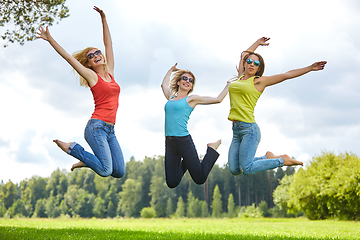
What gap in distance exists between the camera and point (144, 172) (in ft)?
228

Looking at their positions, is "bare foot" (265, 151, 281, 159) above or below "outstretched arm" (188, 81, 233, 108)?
below

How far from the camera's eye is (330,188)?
28.5 metres

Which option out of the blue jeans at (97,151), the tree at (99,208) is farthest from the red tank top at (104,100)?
the tree at (99,208)

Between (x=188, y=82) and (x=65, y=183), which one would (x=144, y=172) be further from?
(x=188, y=82)

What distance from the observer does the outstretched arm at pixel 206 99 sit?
24.4ft

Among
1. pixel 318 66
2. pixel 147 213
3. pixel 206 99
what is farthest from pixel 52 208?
pixel 318 66

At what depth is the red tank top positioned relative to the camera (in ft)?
23.0

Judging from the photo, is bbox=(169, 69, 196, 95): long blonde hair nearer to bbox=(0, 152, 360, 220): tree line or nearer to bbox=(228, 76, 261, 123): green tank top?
bbox=(228, 76, 261, 123): green tank top

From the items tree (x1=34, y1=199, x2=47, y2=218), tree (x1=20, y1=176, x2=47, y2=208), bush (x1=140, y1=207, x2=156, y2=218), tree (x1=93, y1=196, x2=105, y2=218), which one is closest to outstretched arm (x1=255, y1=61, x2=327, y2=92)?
bush (x1=140, y1=207, x2=156, y2=218)

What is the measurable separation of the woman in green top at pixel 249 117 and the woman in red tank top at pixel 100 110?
8.33 feet

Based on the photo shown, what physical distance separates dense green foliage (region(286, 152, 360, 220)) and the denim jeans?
885 inches

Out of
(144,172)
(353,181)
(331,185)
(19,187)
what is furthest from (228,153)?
(19,187)

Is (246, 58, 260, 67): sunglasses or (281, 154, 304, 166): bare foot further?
(246, 58, 260, 67): sunglasses

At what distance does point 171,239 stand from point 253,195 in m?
65.5
